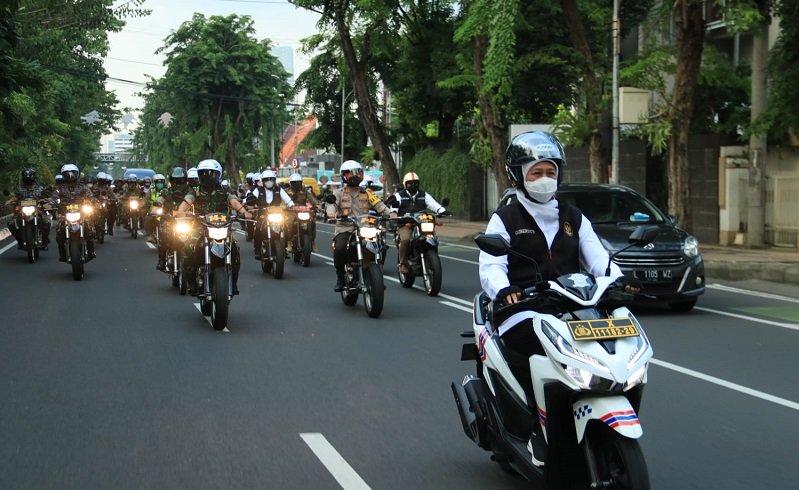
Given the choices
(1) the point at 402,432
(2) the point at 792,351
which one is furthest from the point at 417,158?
(1) the point at 402,432

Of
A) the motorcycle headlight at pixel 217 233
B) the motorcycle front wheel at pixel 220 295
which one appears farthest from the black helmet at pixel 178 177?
the motorcycle front wheel at pixel 220 295

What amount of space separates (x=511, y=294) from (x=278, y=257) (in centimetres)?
1394

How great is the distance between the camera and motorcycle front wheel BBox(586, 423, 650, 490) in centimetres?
453

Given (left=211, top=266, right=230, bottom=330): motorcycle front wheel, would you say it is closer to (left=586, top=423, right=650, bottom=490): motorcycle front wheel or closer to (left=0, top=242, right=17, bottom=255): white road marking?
(left=586, top=423, right=650, bottom=490): motorcycle front wheel

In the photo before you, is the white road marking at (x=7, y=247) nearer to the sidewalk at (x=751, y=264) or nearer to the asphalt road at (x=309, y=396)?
the asphalt road at (x=309, y=396)

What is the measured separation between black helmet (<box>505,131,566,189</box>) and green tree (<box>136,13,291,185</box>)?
6410 centimetres

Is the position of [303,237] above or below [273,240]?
below

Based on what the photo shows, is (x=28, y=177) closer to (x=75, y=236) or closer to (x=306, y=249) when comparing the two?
(x=75, y=236)

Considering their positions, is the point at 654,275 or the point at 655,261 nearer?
the point at 654,275

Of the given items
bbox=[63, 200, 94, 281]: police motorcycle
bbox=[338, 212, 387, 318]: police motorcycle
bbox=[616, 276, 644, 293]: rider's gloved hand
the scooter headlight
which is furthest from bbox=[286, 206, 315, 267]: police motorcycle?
the scooter headlight

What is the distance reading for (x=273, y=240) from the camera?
1930cm

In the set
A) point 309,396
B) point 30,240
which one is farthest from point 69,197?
point 309,396

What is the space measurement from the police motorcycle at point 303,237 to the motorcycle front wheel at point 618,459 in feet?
54.4

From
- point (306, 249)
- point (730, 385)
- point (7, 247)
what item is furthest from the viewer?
point (7, 247)
